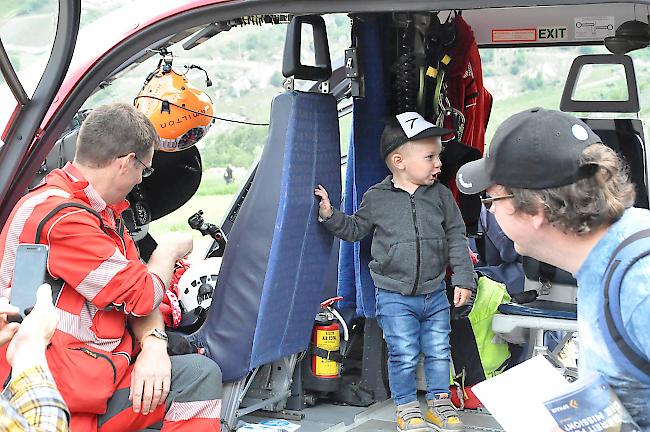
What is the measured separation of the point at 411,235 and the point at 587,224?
2.06 meters

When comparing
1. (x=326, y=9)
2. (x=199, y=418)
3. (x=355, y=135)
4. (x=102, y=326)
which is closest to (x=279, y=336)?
(x=199, y=418)

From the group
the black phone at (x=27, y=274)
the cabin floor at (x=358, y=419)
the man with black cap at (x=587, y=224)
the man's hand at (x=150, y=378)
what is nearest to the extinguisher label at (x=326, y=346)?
Answer: the cabin floor at (x=358, y=419)

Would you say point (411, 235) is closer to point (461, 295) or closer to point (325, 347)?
point (461, 295)

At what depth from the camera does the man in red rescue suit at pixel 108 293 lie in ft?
9.59

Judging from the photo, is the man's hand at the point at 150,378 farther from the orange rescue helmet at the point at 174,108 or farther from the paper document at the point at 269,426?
the orange rescue helmet at the point at 174,108

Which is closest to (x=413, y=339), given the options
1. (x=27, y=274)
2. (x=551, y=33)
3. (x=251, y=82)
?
(x=27, y=274)

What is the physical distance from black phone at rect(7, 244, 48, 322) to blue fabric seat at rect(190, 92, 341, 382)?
0.86 meters

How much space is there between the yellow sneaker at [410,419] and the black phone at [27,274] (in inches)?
64.4

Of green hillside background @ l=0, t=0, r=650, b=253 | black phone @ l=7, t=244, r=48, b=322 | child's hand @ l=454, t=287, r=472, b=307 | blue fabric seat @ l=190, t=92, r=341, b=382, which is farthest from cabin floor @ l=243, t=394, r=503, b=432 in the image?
green hillside background @ l=0, t=0, r=650, b=253

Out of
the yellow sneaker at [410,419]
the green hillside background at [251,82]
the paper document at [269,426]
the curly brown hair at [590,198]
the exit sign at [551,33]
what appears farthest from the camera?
the green hillside background at [251,82]

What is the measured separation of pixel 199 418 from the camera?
3150 millimetres

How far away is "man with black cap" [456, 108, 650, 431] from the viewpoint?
1.64m

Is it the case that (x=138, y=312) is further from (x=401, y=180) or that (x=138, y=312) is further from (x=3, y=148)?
(x=401, y=180)

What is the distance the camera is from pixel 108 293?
2.96 meters
